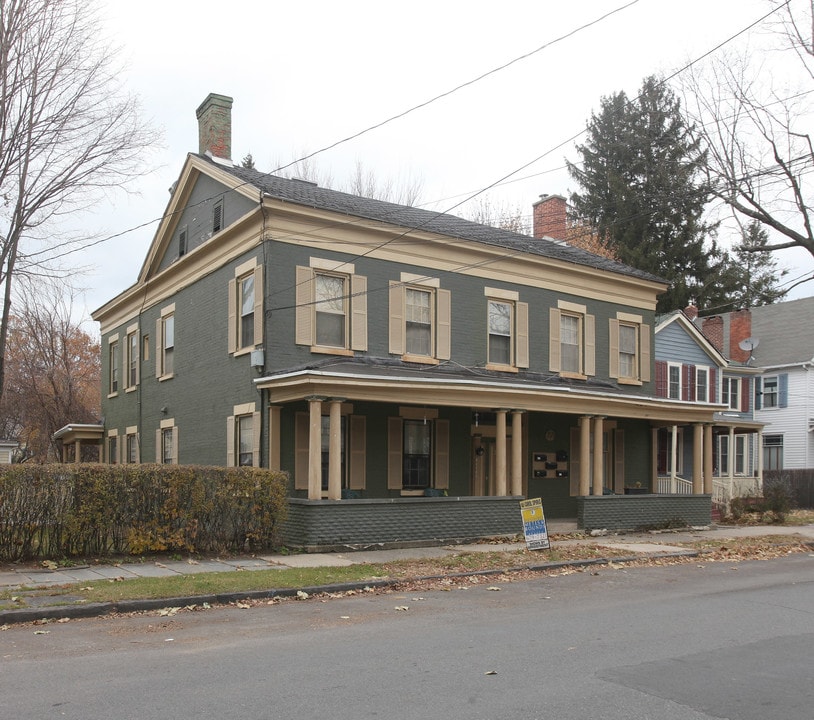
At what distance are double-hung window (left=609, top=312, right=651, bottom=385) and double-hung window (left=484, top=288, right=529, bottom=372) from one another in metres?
3.63

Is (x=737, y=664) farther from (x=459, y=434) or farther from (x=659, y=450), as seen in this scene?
(x=659, y=450)

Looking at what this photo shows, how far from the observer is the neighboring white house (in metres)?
35.8

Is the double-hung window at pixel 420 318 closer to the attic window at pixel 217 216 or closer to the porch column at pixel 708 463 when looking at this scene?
the attic window at pixel 217 216

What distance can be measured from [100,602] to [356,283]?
1017 cm

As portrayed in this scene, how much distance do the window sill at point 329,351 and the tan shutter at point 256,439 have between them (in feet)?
5.99

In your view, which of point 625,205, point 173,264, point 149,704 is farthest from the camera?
point 625,205

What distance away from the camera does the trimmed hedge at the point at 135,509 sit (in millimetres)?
12781

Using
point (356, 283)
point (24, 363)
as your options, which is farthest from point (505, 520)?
point (24, 363)

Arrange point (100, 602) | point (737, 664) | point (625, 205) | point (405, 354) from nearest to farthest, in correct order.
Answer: point (737, 664)
point (100, 602)
point (405, 354)
point (625, 205)

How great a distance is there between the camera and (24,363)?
1651 inches

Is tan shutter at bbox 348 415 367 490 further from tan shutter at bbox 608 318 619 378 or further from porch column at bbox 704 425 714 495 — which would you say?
porch column at bbox 704 425 714 495

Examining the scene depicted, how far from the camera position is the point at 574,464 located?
23344mm

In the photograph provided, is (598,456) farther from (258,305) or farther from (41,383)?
(41,383)

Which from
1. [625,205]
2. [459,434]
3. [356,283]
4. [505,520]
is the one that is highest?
[625,205]
